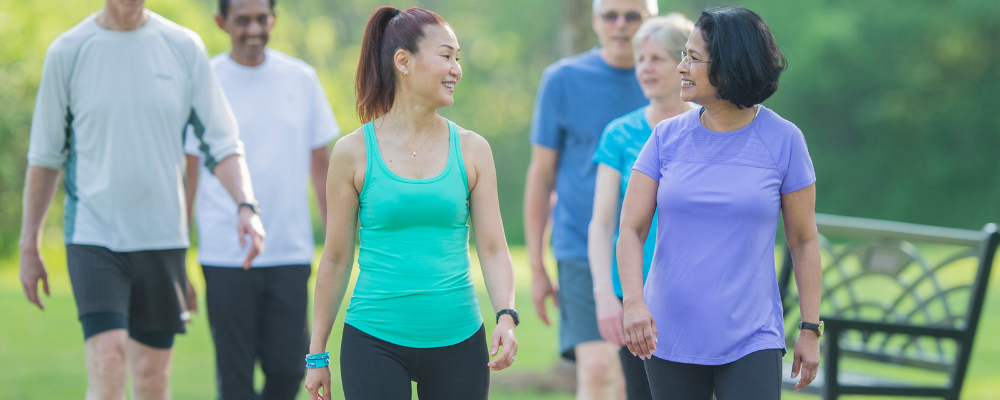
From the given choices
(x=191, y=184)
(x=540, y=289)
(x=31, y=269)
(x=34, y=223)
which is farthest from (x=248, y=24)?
(x=540, y=289)

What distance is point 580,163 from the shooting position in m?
5.33

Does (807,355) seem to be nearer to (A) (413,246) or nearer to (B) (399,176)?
(A) (413,246)

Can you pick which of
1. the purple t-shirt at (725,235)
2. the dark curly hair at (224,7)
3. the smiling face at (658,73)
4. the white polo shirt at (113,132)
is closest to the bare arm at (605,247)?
the smiling face at (658,73)

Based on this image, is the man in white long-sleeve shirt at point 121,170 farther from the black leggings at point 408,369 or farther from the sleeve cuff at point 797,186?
the sleeve cuff at point 797,186

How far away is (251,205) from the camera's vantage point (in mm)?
4742

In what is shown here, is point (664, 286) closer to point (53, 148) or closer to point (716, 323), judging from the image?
point (716, 323)

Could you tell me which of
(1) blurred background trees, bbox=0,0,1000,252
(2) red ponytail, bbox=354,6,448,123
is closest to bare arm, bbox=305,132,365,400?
(2) red ponytail, bbox=354,6,448,123

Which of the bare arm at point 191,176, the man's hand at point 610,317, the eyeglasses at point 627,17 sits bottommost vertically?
the man's hand at point 610,317

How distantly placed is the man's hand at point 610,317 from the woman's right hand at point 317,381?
4.23ft

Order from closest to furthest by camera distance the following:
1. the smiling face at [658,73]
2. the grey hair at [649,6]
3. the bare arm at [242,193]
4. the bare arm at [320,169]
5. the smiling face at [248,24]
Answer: the smiling face at [658,73], the bare arm at [242,193], the grey hair at [649,6], the smiling face at [248,24], the bare arm at [320,169]

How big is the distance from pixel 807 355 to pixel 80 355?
888 centimetres

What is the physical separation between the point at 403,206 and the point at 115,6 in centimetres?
216

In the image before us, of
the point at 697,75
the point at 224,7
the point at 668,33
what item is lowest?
the point at 697,75

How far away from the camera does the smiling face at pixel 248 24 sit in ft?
18.5
